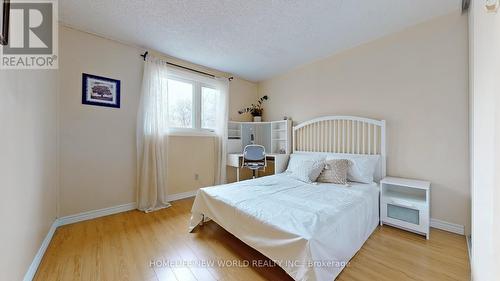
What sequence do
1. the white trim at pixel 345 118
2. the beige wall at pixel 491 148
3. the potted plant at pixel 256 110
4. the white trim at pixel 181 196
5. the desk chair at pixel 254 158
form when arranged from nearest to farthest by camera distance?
the beige wall at pixel 491 148
the white trim at pixel 345 118
the white trim at pixel 181 196
the desk chair at pixel 254 158
the potted plant at pixel 256 110

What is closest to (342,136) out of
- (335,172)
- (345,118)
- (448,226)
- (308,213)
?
(345,118)

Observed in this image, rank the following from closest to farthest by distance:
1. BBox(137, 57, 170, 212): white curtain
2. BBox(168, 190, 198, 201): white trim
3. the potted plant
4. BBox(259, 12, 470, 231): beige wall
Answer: BBox(259, 12, 470, 231): beige wall → BBox(137, 57, 170, 212): white curtain → BBox(168, 190, 198, 201): white trim → the potted plant

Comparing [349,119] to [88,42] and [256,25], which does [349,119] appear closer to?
[256,25]

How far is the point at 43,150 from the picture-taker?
1800 millimetres

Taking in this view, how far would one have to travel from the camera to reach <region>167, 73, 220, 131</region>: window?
324 centimetres

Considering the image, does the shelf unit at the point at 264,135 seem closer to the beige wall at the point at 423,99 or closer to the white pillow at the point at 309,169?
the white pillow at the point at 309,169

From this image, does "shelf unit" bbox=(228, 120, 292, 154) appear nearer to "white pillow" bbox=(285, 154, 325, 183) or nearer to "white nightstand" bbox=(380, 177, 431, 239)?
"white pillow" bbox=(285, 154, 325, 183)

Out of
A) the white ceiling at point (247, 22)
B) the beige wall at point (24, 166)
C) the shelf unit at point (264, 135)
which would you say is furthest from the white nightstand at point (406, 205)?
the beige wall at point (24, 166)

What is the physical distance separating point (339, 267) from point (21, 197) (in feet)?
7.49

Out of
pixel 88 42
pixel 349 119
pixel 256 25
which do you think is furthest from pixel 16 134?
pixel 349 119

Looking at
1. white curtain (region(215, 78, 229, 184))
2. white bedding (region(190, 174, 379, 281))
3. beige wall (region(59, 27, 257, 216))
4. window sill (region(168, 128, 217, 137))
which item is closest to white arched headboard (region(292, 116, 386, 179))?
white bedding (region(190, 174, 379, 281))

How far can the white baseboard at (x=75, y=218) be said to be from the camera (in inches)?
57.3

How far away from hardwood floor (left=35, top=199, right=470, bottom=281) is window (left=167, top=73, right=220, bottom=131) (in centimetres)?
174

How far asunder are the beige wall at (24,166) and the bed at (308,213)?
1.29 meters
